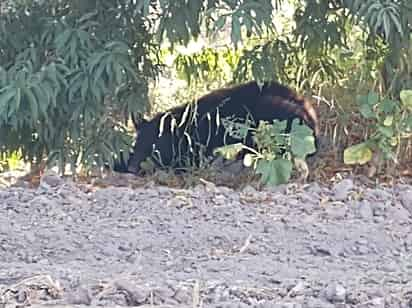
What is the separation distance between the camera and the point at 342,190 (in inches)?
219

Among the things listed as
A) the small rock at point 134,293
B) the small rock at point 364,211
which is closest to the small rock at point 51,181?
the small rock at point 364,211

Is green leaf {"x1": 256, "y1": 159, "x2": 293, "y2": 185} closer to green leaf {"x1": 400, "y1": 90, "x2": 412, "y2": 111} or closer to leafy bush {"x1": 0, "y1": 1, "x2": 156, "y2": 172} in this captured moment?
green leaf {"x1": 400, "y1": 90, "x2": 412, "y2": 111}

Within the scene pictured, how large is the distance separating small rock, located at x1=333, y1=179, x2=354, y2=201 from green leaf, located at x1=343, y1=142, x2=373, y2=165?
2.19 feet

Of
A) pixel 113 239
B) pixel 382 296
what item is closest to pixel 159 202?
pixel 113 239

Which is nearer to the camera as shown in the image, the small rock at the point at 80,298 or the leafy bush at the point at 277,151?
the small rock at the point at 80,298

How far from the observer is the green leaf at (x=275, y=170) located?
607 cm

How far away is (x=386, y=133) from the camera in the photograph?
623 centimetres

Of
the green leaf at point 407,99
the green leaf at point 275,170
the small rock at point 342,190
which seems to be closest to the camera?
the small rock at point 342,190

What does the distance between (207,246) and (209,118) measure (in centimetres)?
303

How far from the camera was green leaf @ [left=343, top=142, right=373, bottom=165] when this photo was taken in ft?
20.9

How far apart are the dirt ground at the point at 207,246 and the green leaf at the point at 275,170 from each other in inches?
4.3

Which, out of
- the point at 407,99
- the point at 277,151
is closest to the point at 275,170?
the point at 277,151

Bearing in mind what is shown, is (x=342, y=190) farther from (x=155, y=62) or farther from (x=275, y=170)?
(x=155, y=62)

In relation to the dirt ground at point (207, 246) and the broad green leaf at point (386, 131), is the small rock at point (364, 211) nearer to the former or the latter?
the dirt ground at point (207, 246)
